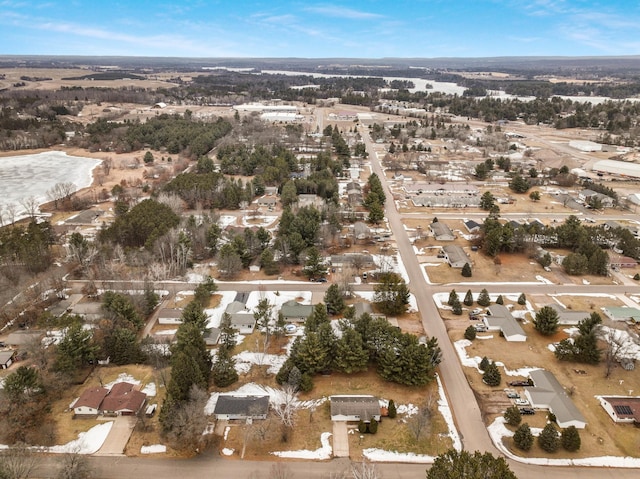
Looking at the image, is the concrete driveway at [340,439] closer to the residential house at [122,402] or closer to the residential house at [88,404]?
the residential house at [122,402]

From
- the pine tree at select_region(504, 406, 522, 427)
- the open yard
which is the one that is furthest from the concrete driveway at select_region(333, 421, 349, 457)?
the pine tree at select_region(504, 406, 522, 427)

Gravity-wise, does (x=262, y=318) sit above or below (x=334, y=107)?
below

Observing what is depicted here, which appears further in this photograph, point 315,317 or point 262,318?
point 262,318

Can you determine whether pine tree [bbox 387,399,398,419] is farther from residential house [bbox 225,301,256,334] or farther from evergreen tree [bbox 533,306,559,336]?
evergreen tree [bbox 533,306,559,336]

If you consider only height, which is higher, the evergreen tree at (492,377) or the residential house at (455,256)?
the residential house at (455,256)

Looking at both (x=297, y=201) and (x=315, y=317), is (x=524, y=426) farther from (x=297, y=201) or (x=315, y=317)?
(x=297, y=201)

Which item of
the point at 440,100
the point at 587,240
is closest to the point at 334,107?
the point at 440,100

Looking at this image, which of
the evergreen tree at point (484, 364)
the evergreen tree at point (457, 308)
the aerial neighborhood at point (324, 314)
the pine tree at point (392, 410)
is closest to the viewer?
the aerial neighborhood at point (324, 314)

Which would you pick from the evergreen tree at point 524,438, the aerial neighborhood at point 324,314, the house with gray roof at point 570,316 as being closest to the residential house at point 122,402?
the aerial neighborhood at point 324,314
